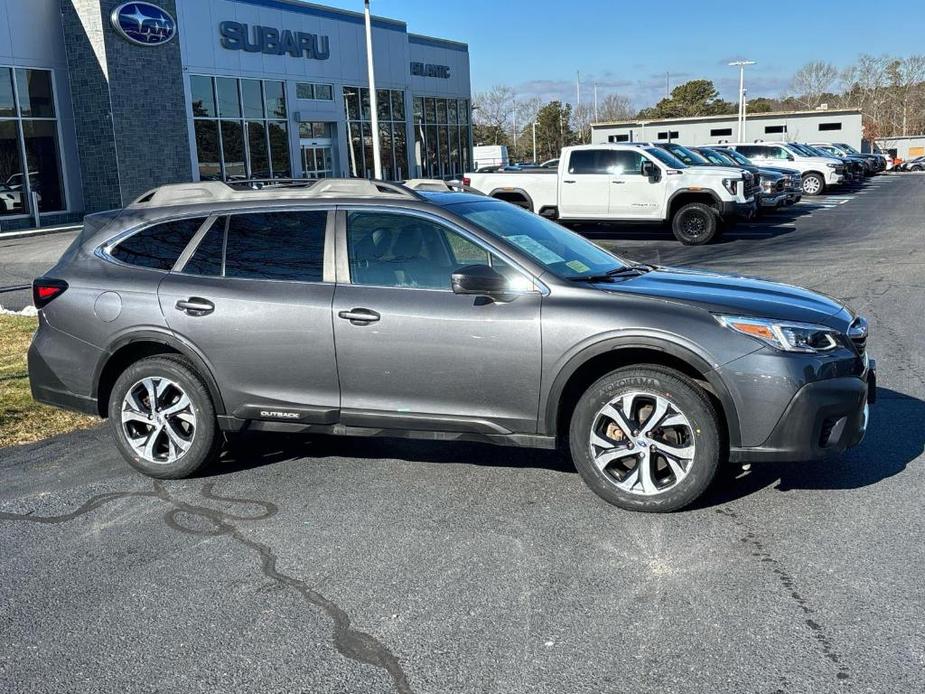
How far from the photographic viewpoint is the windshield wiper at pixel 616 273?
510cm

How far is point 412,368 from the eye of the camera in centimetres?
500

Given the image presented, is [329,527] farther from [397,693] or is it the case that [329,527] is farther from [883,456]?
[883,456]

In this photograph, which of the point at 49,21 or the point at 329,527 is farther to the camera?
the point at 49,21

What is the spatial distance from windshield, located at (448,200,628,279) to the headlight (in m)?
0.97

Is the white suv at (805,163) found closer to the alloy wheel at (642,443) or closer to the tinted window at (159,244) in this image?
the tinted window at (159,244)

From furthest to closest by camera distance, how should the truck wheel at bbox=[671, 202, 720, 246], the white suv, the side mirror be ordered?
the white suv < the truck wheel at bbox=[671, 202, 720, 246] < the side mirror

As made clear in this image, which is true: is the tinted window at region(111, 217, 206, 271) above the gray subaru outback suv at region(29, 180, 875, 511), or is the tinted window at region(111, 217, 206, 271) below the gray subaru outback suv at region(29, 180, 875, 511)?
above

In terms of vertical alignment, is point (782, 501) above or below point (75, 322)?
below

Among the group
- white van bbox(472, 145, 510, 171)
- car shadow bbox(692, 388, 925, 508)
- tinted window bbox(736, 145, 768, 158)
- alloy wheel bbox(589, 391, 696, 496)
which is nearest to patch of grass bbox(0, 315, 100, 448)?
alloy wheel bbox(589, 391, 696, 496)

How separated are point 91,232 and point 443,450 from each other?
2.70m

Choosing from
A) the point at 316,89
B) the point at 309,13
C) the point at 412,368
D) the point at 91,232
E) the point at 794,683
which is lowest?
the point at 794,683

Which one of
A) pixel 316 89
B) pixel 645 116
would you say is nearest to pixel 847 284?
pixel 316 89

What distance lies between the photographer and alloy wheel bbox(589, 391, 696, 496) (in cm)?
463

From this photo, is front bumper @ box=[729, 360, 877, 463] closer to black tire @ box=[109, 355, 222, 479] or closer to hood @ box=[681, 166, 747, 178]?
black tire @ box=[109, 355, 222, 479]
